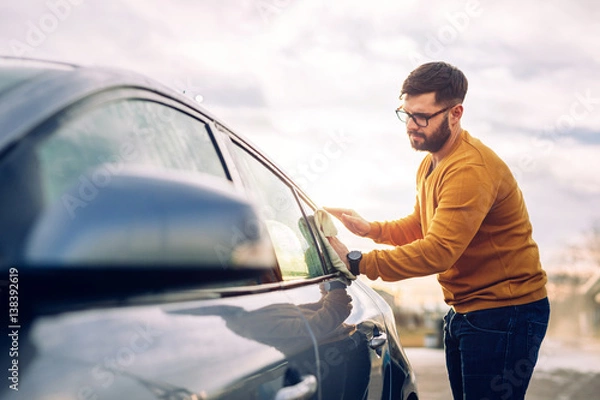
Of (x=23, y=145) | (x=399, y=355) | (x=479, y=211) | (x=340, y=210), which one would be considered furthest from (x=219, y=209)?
(x=340, y=210)

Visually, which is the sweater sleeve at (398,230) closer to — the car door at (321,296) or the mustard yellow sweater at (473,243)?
the mustard yellow sweater at (473,243)

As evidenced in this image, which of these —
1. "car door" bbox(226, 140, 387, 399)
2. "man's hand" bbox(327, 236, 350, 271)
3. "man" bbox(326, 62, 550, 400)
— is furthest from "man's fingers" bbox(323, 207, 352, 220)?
"car door" bbox(226, 140, 387, 399)

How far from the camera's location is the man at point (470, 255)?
351 centimetres

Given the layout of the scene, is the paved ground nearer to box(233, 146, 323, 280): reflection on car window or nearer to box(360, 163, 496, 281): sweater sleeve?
box(360, 163, 496, 281): sweater sleeve

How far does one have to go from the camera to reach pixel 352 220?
411 centimetres

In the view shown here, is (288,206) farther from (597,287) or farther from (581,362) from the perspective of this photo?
(597,287)

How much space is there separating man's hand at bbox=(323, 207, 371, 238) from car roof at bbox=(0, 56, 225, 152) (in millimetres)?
2457

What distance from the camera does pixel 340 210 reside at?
13.6 feet

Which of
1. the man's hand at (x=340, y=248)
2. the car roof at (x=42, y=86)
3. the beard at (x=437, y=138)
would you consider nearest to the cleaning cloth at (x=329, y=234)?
the man's hand at (x=340, y=248)

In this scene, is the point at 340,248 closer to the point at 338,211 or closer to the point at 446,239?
the point at 446,239

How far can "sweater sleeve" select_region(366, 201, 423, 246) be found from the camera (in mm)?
4281

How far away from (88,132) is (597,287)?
43075mm

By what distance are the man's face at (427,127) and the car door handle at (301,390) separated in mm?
2169

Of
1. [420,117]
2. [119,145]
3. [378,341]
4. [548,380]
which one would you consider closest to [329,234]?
[378,341]
